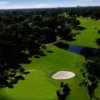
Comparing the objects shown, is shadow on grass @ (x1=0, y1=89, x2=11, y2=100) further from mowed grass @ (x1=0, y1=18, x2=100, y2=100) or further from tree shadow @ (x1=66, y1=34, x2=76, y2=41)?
tree shadow @ (x1=66, y1=34, x2=76, y2=41)

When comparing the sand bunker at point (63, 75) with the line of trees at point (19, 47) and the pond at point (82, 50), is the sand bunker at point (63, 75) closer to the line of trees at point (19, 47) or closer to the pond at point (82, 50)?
the line of trees at point (19, 47)

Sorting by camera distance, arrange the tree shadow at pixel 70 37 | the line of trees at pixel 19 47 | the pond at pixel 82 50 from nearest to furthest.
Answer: the line of trees at pixel 19 47, the pond at pixel 82 50, the tree shadow at pixel 70 37

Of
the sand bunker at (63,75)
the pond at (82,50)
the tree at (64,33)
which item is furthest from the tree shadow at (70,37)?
the sand bunker at (63,75)

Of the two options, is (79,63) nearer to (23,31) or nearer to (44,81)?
(44,81)

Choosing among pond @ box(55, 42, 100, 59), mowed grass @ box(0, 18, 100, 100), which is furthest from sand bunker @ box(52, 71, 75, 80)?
pond @ box(55, 42, 100, 59)

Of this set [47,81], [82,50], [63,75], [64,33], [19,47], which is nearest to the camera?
[47,81]

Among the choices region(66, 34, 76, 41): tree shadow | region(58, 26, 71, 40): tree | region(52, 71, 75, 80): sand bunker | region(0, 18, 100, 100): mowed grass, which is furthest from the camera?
region(58, 26, 71, 40): tree

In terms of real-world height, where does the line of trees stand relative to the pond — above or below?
above

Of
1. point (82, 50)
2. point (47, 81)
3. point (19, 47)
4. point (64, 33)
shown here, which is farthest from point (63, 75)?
point (64, 33)

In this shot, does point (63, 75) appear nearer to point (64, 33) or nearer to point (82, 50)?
point (82, 50)
